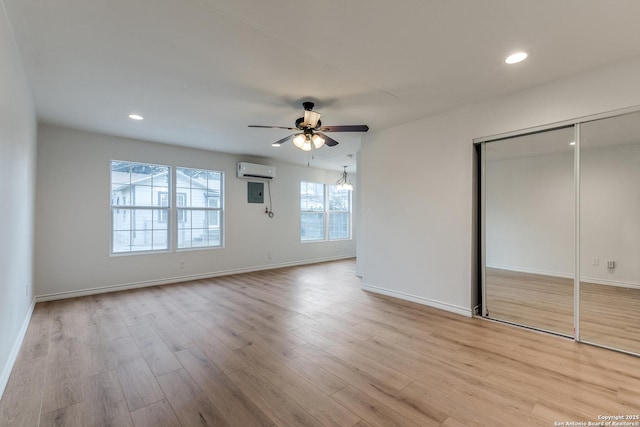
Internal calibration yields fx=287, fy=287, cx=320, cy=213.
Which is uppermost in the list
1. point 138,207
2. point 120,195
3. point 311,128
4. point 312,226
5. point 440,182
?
point 311,128

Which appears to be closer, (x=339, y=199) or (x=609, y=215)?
(x=609, y=215)

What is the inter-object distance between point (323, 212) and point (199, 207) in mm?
3345

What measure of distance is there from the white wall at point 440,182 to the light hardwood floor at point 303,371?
565 mm

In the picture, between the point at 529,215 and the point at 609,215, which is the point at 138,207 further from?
the point at 609,215

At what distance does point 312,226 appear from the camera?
7.73 m

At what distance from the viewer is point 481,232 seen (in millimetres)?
3506

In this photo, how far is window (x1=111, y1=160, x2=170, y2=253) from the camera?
4.88m

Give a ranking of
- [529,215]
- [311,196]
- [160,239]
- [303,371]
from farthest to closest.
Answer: [311,196]
[160,239]
[529,215]
[303,371]

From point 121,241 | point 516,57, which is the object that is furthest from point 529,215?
point 121,241

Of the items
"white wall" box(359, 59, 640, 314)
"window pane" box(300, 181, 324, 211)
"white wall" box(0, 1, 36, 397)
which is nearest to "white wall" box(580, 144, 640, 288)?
"white wall" box(359, 59, 640, 314)

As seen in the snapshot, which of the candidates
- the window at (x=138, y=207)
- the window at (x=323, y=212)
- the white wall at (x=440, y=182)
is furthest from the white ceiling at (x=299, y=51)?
the window at (x=323, y=212)

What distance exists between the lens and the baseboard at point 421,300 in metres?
3.51

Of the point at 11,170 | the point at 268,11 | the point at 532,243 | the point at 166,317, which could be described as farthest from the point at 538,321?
the point at 11,170

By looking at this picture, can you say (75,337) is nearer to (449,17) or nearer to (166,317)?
(166,317)
